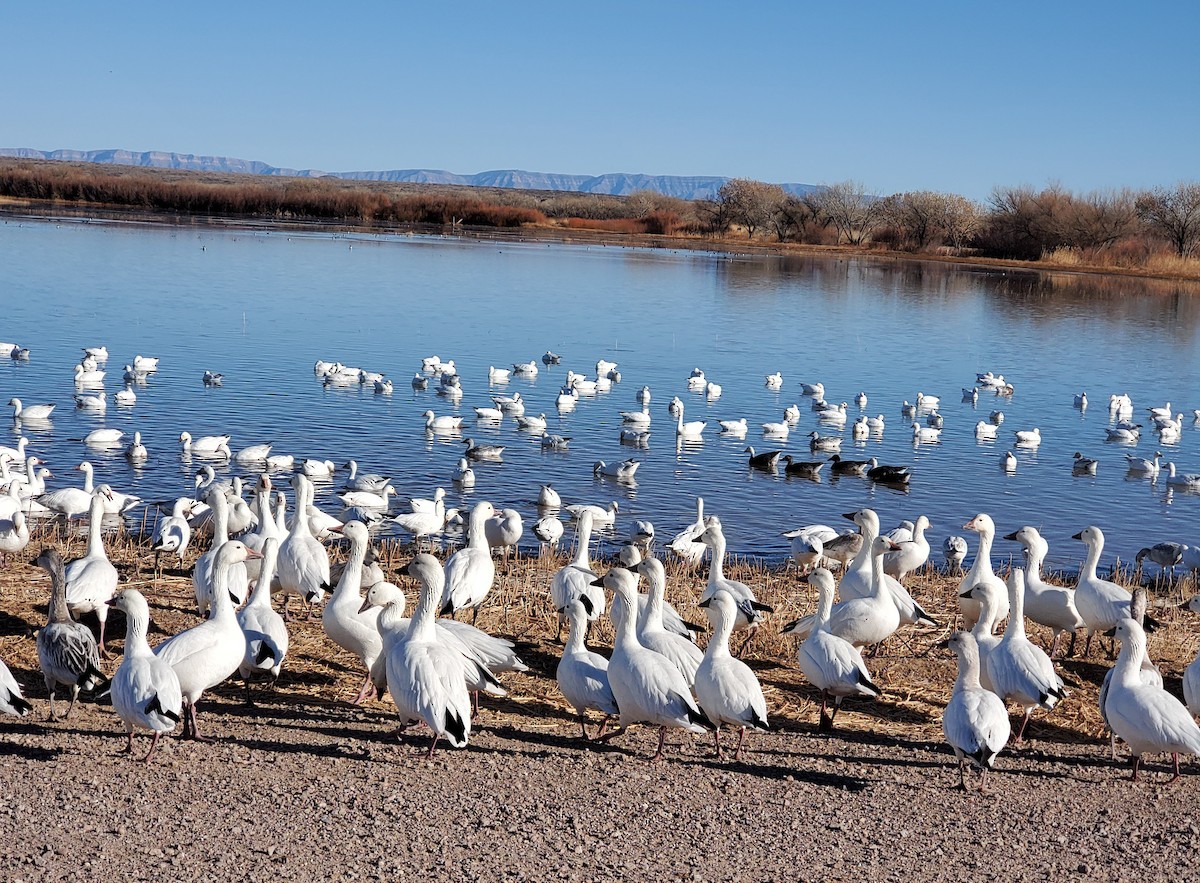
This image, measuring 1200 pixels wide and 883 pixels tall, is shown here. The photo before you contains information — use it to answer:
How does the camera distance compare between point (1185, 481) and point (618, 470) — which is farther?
point (1185, 481)

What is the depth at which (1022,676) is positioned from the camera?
7.98 meters

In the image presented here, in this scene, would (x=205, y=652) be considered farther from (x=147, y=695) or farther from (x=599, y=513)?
(x=599, y=513)

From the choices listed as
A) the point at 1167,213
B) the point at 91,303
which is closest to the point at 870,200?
the point at 1167,213

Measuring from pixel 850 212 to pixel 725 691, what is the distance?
9150 centimetres

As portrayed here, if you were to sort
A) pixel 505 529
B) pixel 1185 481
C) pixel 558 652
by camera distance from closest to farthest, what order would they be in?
pixel 558 652, pixel 505 529, pixel 1185 481

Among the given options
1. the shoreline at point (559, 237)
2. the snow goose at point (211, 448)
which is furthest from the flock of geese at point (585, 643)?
the shoreline at point (559, 237)

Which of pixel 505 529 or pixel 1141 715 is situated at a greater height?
pixel 1141 715

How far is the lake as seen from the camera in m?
20.5

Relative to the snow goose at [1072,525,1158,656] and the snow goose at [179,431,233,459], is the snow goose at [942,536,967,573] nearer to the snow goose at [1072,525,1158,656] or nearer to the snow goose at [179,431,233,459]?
the snow goose at [1072,525,1158,656]

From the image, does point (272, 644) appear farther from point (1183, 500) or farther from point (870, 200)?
point (870, 200)

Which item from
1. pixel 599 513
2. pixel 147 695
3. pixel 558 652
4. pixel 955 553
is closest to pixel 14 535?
pixel 558 652

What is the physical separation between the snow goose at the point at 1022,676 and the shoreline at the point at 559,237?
6722 cm

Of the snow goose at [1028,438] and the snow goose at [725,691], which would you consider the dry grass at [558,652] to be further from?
the snow goose at [1028,438]

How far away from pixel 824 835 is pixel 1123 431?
77.5ft
